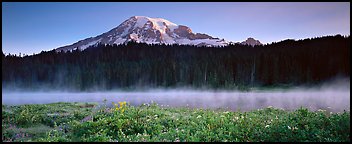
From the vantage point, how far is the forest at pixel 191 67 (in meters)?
87.8

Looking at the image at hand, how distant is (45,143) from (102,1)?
16.8ft

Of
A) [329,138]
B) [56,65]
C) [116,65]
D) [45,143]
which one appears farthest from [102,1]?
[56,65]

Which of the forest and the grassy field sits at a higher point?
the forest

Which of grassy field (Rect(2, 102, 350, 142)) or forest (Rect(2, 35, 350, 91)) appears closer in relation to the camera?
grassy field (Rect(2, 102, 350, 142))

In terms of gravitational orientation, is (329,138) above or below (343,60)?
below

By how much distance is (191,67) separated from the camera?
318 ft

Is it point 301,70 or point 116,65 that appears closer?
point 301,70

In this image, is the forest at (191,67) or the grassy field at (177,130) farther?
the forest at (191,67)

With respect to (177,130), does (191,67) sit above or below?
above

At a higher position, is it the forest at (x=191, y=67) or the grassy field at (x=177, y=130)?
the forest at (x=191, y=67)

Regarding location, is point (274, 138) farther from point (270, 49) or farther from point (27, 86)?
point (27, 86)

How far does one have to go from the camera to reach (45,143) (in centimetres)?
952

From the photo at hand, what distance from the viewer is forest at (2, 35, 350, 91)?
3457 inches

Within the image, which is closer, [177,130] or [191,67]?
[177,130]
